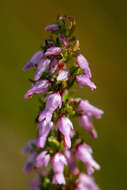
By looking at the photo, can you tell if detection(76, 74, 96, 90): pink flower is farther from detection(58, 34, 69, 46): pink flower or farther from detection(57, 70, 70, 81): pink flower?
detection(58, 34, 69, 46): pink flower

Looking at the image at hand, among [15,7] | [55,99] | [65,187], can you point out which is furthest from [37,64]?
[15,7]

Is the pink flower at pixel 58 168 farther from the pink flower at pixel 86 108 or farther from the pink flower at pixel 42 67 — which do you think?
the pink flower at pixel 42 67

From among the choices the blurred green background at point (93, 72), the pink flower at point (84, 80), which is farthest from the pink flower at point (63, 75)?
the blurred green background at point (93, 72)

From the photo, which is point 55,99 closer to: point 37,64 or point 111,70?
point 37,64

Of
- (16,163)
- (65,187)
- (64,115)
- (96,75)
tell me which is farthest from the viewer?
(96,75)

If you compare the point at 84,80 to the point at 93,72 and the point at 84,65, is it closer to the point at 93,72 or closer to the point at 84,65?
the point at 84,65

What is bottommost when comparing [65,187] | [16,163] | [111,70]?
[16,163]

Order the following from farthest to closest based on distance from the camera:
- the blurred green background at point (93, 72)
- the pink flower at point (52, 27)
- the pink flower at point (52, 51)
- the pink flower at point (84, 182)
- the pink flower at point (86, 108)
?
the blurred green background at point (93, 72), the pink flower at point (84, 182), the pink flower at point (86, 108), the pink flower at point (52, 27), the pink flower at point (52, 51)
